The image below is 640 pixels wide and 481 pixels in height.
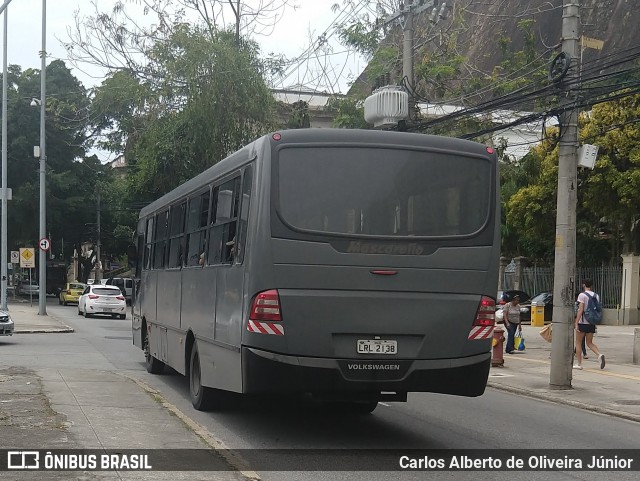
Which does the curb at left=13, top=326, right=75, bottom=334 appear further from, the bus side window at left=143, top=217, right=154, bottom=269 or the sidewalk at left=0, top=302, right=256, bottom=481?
the sidewalk at left=0, top=302, right=256, bottom=481

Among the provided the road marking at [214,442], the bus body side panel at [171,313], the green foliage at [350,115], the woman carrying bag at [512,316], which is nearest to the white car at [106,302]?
the green foliage at [350,115]

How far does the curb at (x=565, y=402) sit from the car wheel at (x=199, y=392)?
5664mm

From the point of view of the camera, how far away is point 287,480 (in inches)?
308

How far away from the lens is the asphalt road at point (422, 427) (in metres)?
9.55

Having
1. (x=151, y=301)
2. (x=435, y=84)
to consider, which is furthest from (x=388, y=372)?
(x=435, y=84)

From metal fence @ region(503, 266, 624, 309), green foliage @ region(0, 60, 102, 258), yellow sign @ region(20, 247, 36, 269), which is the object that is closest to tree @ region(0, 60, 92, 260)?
green foliage @ region(0, 60, 102, 258)

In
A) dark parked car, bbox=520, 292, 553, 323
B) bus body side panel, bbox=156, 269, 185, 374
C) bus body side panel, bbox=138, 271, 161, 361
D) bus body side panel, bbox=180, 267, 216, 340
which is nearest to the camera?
bus body side panel, bbox=180, 267, 216, 340

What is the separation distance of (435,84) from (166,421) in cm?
2077

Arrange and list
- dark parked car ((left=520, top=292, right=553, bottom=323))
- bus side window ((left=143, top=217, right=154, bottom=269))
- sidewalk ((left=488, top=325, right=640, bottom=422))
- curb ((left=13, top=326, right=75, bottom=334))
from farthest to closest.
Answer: dark parked car ((left=520, top=292, right=553, bottom=323)), curb ((left=13, top=326, right=75, bottom=334)), bus side window ((left=143, top=217, right=154, bottom=269)), sidewalk ((left=488, top=325, right=640, bottom=422))

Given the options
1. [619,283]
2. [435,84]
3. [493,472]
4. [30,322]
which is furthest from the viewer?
[619,283]

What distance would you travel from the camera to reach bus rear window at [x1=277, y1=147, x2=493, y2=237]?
915 centimetres

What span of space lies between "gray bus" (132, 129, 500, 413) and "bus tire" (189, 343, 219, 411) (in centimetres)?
171

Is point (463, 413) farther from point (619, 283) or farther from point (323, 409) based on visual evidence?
point (619, 283)

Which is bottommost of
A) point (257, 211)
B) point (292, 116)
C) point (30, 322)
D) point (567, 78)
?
point (30, 322)
